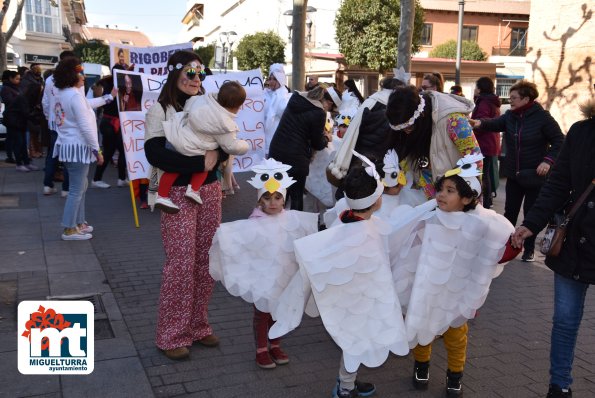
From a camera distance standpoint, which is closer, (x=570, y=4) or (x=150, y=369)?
(x=150, y=369)

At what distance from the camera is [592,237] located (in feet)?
10.4

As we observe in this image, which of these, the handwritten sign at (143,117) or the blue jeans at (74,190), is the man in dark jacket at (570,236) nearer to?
the handwritten sign at (143,117)

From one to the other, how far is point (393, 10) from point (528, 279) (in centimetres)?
2995

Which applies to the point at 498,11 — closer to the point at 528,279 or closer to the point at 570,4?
the point at 570,4

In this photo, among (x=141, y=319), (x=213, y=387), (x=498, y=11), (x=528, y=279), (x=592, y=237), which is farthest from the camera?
(x=498, y=11)

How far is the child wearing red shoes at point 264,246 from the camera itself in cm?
375

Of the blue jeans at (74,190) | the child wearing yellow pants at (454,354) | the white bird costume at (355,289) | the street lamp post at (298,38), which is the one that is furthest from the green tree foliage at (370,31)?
the white bird costume at (355,289)

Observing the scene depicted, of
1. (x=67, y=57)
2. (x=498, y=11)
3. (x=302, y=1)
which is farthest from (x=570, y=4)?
(x=498, y=11)

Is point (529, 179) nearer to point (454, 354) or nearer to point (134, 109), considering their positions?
point (454, 354)

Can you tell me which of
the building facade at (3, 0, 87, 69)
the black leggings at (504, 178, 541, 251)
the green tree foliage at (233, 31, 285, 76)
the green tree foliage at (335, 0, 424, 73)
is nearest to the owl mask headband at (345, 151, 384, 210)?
the black leggings at (504, 178, 541, 251)

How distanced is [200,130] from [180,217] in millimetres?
580

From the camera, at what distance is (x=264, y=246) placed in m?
3.76

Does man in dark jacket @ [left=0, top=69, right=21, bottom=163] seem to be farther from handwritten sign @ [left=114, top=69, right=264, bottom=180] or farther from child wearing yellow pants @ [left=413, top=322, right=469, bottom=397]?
child wearing yellow pants @ [left=413, top=322, right=469, bottom=397]

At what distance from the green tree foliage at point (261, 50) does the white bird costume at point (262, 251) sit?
4008cm
